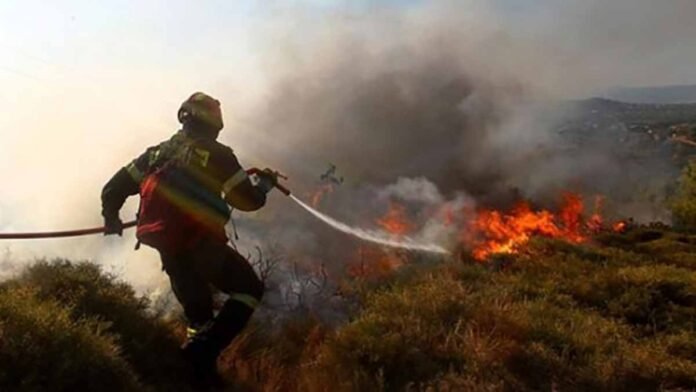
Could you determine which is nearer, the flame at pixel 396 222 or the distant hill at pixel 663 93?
the flame at pixel 396 222

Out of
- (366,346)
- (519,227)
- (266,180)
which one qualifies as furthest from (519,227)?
(266,180)

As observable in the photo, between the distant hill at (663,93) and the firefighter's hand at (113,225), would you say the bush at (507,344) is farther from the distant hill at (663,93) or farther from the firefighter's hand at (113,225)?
the distant hill at (663,93)

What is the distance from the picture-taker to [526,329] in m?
6.32

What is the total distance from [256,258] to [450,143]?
15867 mm

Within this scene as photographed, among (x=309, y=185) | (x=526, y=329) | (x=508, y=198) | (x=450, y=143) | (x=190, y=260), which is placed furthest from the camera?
(x=450, y=143)

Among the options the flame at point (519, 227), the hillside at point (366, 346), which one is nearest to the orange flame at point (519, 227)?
the flame at point (519, 227)

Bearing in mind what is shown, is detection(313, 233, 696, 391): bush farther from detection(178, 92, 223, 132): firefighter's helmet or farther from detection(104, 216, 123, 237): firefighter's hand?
detection(178, 92, 223, 132): firefighter's helmet

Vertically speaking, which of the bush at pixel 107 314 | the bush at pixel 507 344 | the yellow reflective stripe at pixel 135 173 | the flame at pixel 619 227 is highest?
the yellow reflective stripe at pixel 135 173

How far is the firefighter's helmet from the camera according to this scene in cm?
520

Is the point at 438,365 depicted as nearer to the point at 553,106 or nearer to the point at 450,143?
the point at 450,143

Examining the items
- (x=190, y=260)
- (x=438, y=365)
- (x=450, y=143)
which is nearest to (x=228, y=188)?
(x=190, y=260)

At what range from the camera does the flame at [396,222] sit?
19516mm

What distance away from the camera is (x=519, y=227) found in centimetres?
1948

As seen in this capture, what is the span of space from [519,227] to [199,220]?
15.6 m
